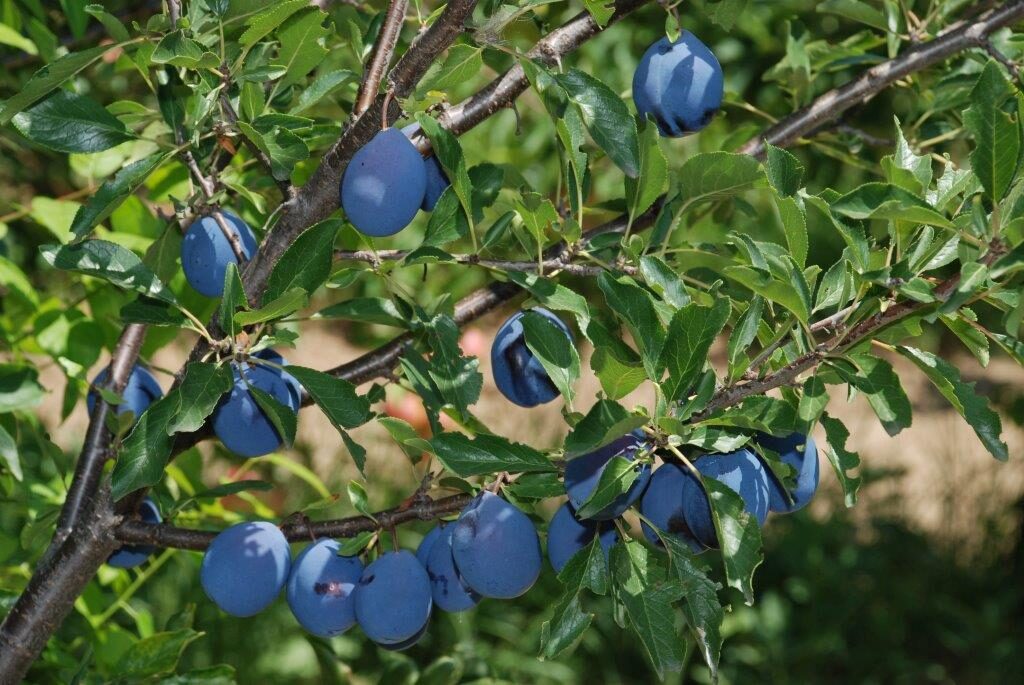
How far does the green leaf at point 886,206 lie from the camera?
2.07ft

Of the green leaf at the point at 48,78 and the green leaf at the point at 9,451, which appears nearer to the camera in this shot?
the green leaf at the point at 48,78

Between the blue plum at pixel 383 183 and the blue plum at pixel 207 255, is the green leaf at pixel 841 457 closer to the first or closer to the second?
the blue plum at pixel 383 183

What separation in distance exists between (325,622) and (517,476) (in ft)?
0.58

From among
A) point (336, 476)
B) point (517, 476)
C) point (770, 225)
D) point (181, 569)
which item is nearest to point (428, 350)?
point (517, 476)

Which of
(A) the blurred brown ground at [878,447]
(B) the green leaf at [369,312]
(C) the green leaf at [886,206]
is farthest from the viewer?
(A) the blurred brown ground at [878,447]

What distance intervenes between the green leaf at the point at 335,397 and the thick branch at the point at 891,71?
1.33 ft

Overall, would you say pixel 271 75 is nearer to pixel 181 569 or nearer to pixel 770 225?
pixel 181 569

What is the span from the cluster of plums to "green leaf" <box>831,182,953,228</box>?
0.29m

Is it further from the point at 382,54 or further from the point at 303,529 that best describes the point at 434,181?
the point at 303,529

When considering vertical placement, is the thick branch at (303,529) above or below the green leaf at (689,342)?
below

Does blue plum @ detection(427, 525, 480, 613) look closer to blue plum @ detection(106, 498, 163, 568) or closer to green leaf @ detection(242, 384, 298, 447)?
green leaf @ detection(242, 384, 298, 447)

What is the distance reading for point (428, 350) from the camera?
3.11 ft

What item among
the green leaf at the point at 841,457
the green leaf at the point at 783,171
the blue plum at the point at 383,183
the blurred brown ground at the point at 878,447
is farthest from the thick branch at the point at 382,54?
the blurred brown ground at the point at 878,447

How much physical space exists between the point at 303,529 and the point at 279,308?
0.21 m
